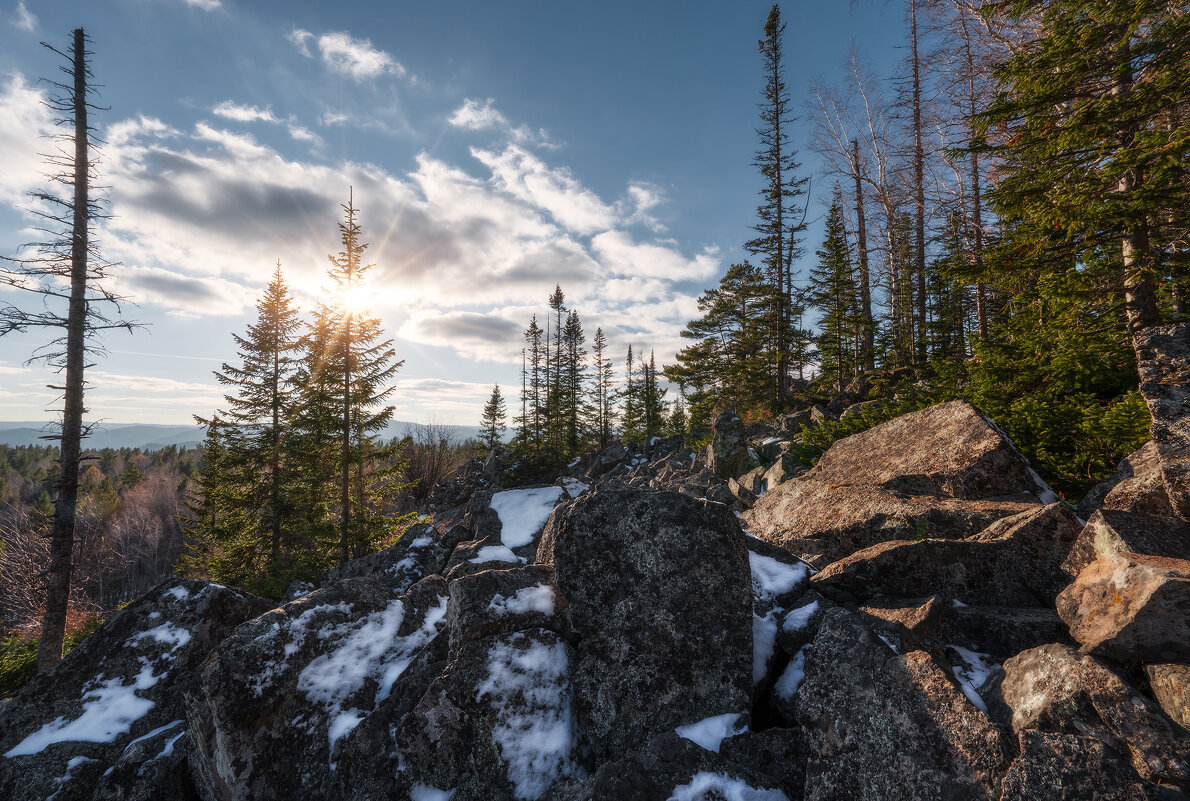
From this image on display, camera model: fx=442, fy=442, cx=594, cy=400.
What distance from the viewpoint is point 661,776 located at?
3020 millimetres

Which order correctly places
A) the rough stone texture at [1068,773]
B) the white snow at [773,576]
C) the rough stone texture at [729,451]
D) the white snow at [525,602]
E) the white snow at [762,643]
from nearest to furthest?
the rough stone texture at [1068,773]
the white snow at [762,643]
the white snow at [525,602]
the white snow at [773,576]
the rough stone texture at [729,451]

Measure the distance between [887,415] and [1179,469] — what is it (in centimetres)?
650

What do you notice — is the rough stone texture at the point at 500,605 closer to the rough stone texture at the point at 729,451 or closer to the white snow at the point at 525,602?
the white snow at the point at 525,602

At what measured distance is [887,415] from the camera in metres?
10.1

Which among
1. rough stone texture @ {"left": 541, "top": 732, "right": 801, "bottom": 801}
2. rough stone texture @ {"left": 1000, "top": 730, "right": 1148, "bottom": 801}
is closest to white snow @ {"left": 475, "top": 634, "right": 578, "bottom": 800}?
rough stone texture @ {"left": 541, "top": 732, "right": 801, "bottom": 801}

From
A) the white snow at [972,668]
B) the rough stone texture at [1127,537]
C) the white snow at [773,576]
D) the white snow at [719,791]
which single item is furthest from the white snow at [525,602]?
the rough stone texture at [1127,537]

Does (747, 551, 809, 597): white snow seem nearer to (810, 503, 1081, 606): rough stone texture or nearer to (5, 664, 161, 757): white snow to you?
(810, 503, 1081, 606): rough stone texture

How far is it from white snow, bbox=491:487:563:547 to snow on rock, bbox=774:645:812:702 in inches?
225

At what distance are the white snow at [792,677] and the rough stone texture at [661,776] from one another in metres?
0.70

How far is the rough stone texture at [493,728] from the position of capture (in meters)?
3.56

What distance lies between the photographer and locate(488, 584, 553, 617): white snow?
4.29 meters

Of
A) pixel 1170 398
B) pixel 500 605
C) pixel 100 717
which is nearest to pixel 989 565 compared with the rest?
pixel 1170 398

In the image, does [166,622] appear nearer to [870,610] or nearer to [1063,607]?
[870,610]

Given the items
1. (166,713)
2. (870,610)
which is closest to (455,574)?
(166,713)
